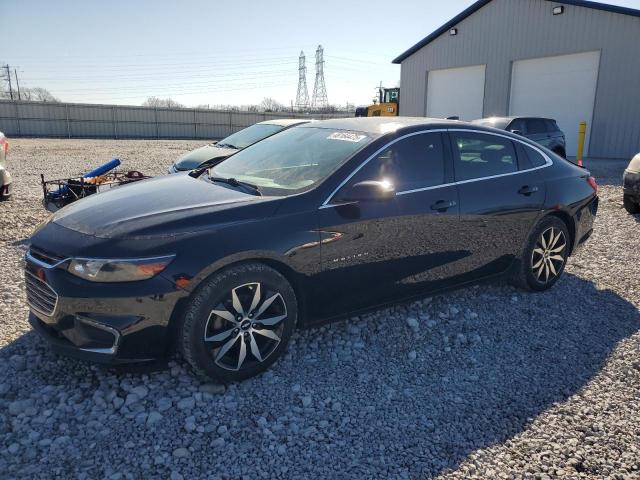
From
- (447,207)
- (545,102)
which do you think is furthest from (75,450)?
(545,102)

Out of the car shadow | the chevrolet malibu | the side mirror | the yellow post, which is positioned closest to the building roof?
the yellow post

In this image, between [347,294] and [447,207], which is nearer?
[347,294]

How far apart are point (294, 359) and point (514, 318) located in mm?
1995

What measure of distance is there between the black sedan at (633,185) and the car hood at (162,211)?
694 cm

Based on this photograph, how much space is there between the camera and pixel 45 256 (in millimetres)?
3109

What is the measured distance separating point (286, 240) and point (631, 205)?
285 inches

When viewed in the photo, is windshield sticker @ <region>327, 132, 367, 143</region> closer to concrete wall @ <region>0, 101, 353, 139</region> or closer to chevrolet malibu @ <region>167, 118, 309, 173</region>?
chevrolet malibu @ <region>167, 118, 309, 173</region>

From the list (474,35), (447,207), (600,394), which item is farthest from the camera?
(474,35)

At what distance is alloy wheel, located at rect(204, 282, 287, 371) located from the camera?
3.08 metres

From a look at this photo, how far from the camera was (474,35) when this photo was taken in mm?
21641

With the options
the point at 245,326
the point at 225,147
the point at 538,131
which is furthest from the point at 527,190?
the point at 538,131

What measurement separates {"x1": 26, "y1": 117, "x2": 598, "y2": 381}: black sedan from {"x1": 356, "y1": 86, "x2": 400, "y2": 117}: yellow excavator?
20.4 m

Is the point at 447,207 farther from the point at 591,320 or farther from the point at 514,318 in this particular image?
the point at 591,320

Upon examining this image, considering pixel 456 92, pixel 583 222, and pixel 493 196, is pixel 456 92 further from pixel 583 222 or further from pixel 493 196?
pixel 493 196
